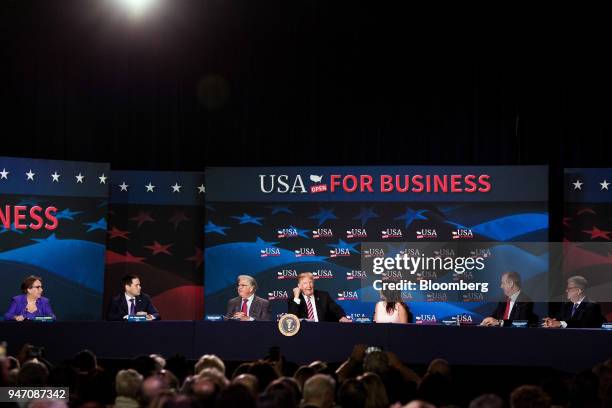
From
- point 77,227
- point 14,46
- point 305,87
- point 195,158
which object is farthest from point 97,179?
point 305,87

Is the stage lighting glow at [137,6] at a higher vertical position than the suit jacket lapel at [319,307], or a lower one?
higher

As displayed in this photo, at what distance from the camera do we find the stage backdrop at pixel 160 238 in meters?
13.6

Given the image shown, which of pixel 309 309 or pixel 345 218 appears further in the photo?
pixel 345 218

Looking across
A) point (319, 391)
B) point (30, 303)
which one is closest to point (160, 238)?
point (30, 303)

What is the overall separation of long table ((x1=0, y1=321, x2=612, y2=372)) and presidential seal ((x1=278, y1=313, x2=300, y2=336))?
0.06m

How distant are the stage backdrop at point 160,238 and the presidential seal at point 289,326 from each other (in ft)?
12.5

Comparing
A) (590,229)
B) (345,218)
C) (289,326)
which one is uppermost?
(345,218)

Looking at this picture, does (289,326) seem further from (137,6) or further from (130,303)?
(137,6)

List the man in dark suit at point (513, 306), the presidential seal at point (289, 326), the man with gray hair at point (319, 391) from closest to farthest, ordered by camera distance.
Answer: the man with gray hair at point (319, 391), the presidential seal at point (289, 326), the man in dark suit at point (513, 306)

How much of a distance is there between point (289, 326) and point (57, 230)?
4623 millimetres

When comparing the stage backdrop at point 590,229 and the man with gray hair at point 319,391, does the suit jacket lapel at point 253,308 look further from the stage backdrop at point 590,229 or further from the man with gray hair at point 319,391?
the man with gray hair at point 319,391

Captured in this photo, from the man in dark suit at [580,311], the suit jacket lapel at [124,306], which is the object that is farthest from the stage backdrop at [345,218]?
the man in dark suit at [580,311]

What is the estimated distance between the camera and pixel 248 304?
11422mm

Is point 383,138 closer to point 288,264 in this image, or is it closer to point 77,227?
point 288,264
